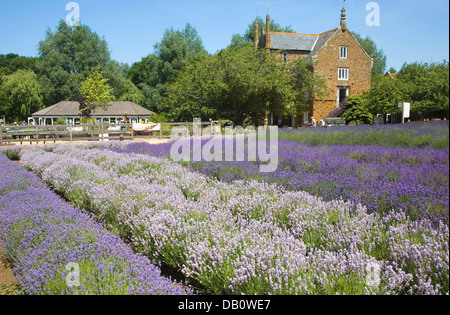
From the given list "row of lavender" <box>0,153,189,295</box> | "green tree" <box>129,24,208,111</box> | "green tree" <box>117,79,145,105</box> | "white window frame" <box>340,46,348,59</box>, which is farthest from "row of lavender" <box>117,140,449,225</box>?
"green tree" <box>117,79,145,105</box>

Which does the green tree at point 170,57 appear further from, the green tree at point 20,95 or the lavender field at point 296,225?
the lavender field at point 296,225

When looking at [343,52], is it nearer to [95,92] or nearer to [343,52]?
[343,52]

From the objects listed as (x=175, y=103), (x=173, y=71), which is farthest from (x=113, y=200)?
(x=173, y=71)

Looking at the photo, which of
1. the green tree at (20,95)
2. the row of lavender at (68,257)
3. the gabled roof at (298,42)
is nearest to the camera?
the row of lavender at (68,257)

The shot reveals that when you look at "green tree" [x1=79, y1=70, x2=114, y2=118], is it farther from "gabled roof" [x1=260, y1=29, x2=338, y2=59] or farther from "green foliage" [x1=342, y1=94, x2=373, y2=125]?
"green foliage" [x1=342, y1=94, x2=373, y2=125]

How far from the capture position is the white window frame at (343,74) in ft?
117

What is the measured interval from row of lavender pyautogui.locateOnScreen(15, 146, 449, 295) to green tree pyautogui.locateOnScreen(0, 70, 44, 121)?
48148mm

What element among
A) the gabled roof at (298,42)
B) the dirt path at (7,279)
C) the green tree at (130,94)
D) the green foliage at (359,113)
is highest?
the gabled roof at (298,42)

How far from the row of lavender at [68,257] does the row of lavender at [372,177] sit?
208 cm

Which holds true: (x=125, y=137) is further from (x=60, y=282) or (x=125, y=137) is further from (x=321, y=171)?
(x=60, y=282)

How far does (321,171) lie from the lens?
6211mm

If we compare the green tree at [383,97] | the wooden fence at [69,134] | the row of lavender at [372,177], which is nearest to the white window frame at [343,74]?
the green tree at [383,97]
